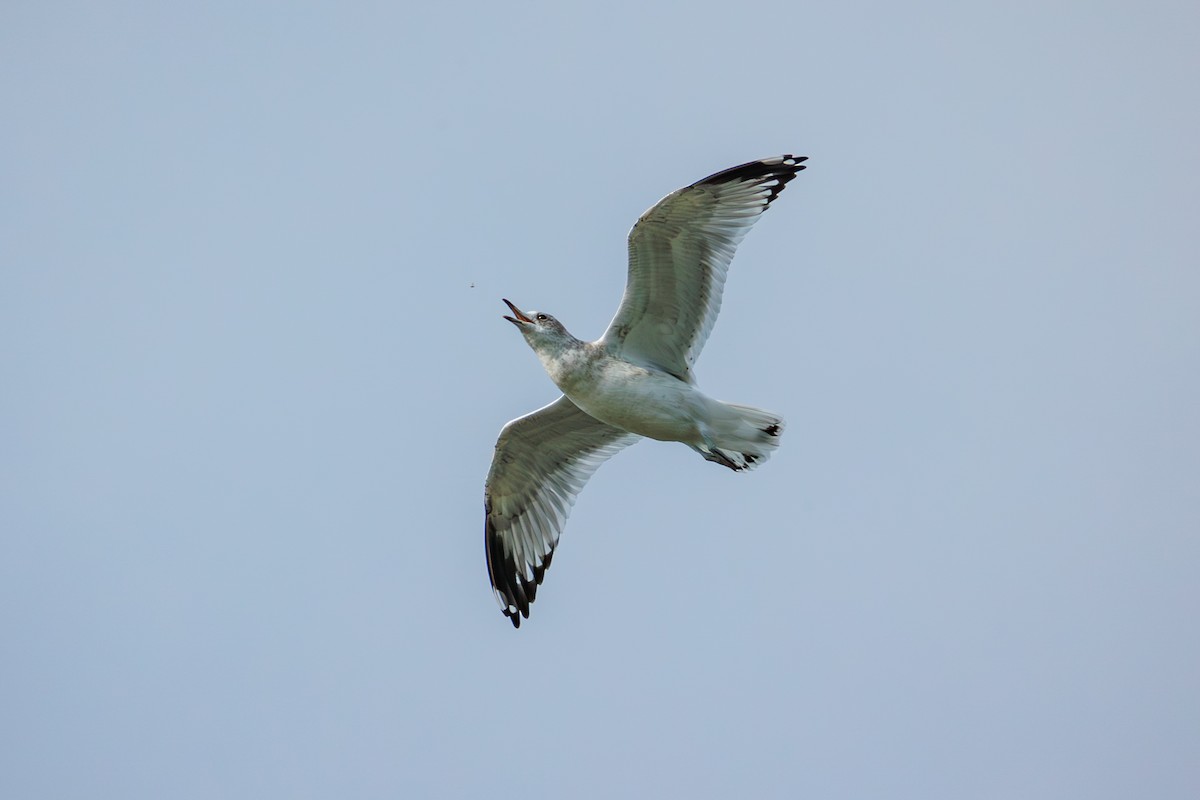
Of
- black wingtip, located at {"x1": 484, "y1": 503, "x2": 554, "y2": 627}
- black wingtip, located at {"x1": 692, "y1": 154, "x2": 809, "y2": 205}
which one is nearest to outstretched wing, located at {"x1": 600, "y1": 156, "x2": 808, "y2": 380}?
black wingtip, located at {"x1": 692, "y1": 154, "x2": 809, "y2": 205}

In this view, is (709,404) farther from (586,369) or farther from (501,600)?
(501,600)

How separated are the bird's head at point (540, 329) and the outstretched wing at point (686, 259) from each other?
361 mm

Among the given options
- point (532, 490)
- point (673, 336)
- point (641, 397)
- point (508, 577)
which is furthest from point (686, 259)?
point (508, 577)

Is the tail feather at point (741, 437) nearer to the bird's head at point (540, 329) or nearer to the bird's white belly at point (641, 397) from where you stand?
the bird's white belly at point (641, 397)

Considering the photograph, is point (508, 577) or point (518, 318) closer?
point (518, 318)

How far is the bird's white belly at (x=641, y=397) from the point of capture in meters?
12.4

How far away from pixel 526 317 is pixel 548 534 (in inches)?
93.7

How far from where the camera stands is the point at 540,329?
1262 centimetres

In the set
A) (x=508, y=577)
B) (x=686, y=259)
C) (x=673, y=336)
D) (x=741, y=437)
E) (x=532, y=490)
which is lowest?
(x=508, y=577)

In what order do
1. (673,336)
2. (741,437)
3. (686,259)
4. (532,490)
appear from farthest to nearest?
(532,490), (741,437), (673,336), (686,259)

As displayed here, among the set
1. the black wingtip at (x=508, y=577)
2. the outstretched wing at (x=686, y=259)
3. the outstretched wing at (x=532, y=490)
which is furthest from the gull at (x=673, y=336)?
the black wingtip at (x=508, y=577)

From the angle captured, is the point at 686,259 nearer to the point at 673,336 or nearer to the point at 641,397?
the point at 673,336

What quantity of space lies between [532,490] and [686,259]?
3059 millimetres

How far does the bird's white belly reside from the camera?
1237 centimetres
